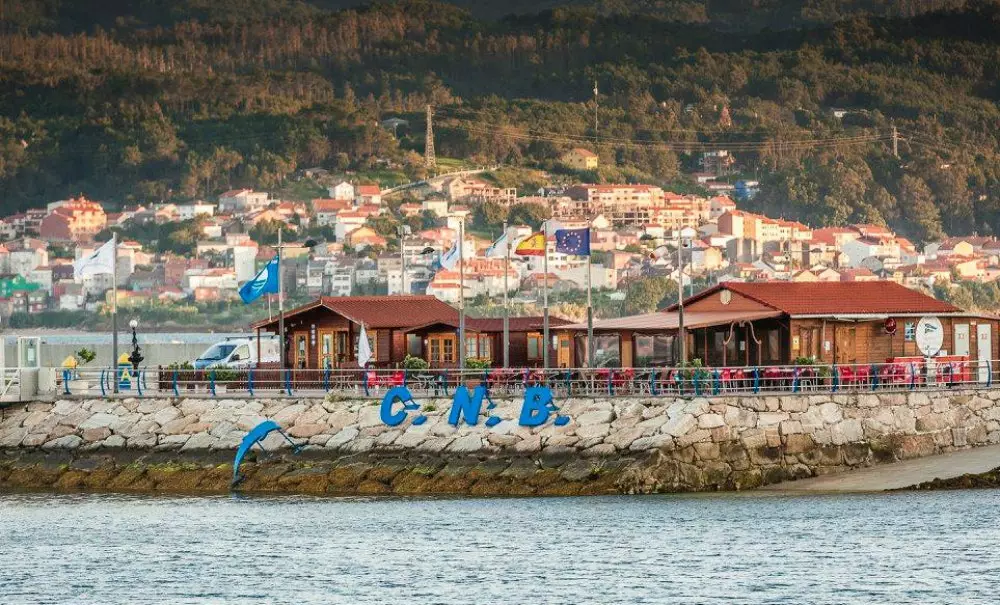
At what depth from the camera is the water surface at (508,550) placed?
115 feet

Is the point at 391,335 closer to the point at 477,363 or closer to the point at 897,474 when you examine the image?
the point at 477,363

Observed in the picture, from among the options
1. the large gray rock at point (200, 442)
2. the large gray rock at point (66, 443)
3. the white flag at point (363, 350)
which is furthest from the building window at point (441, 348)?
the large gray rock at point (66, 443)

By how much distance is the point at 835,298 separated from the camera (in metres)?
53.7

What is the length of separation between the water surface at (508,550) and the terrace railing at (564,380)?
11.5 ft

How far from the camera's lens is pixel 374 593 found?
35031 mm

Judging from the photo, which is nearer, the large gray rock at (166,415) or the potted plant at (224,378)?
the large gray rock at (166,415)

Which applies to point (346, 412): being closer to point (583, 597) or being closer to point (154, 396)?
point (154, 396)

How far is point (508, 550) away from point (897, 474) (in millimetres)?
11140

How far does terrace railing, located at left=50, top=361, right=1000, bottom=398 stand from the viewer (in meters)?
46.4

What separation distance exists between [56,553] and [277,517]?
208 inches

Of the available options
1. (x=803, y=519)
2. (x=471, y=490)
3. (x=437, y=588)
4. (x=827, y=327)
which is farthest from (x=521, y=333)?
(x=437, y=588)

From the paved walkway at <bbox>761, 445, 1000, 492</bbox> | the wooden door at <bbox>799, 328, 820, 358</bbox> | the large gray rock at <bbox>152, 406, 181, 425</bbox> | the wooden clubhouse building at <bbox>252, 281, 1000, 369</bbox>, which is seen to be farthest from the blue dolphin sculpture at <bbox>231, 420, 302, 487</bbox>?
the wooden door at <bbox>799, 328, 820, 358</bbox>

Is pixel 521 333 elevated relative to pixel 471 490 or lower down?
elevated

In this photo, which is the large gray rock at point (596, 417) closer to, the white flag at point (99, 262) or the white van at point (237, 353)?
the white flag at point (99, 262)
